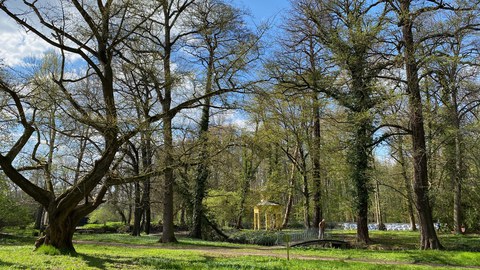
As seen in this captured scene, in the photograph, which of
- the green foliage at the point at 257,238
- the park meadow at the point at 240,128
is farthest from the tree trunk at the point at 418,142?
the green foliage at the point at 257,238

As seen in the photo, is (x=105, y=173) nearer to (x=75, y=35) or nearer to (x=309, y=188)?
(x=75, y=35)

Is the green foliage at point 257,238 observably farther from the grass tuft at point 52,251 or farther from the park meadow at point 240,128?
the grass tuft at point 52,251

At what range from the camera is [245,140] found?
Result: 16.9m

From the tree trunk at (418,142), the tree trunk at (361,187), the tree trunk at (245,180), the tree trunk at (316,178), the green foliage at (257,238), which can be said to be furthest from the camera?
the tree trunk at (245,180)

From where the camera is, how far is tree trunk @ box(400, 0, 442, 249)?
15516 mm

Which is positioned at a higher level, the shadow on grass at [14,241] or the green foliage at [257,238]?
the shadow on grass at [14,241]

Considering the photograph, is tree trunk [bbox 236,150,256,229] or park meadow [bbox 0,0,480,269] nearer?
park meadow [bbox 0,0,480,269]

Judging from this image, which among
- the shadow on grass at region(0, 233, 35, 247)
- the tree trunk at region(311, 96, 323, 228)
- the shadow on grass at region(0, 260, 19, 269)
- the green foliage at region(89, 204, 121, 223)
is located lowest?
the shadow on grass at region(0, 233, 35, 247)

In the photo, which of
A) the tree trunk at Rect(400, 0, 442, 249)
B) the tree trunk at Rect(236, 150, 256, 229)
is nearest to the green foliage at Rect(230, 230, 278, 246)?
the tree trunk at Rect(400, 0, 442, 249)

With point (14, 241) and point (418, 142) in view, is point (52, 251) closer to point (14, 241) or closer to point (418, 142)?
point (14, 241)

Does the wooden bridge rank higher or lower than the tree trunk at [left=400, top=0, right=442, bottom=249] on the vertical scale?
lower

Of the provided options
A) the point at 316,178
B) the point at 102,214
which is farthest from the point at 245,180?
the point at 102,214

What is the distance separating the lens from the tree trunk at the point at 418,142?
1552cm

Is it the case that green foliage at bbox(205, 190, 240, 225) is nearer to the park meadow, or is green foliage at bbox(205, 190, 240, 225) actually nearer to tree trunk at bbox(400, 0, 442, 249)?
the park meadow
